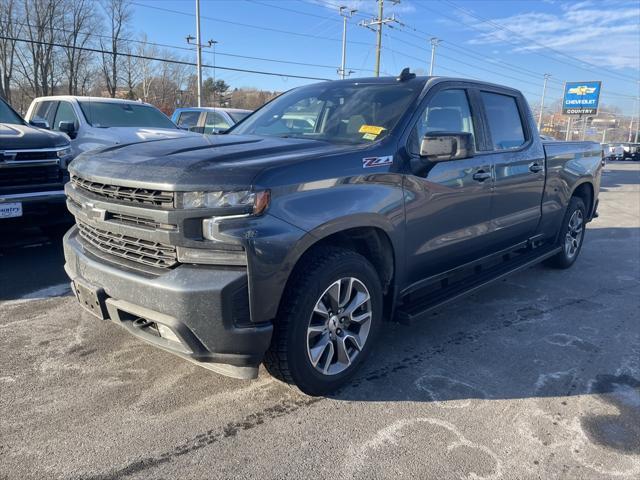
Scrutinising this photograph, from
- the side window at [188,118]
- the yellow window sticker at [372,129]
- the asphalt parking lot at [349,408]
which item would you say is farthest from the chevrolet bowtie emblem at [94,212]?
the side window at [188,118]

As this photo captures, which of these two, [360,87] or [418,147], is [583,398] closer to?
[418,147]

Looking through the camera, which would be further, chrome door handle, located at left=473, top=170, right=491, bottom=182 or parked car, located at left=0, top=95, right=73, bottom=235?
parked car, located at left=0, top=95, right=73, bottom=235

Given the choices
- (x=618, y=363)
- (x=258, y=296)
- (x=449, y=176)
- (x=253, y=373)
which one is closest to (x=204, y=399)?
(x=253, y=373)

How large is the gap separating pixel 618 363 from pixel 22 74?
176ft

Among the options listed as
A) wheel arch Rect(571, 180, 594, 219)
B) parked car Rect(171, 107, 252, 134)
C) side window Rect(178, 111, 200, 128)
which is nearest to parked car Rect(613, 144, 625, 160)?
parked car Rect(171, 107, 252, 134)

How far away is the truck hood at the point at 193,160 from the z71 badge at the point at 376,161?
0.13 m

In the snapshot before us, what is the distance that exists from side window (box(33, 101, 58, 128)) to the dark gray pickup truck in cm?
680

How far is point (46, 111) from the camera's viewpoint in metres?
9.66

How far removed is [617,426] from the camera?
2871mm

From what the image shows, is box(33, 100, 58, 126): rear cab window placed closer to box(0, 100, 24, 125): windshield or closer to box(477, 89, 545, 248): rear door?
box(0, 100, 24, 125): windshield

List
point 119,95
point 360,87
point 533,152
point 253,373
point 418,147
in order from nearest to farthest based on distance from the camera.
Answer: point 253,373
point 418,147
point 360,87
point 533,152
point 119,95

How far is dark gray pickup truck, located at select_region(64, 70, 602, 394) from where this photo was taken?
2.47 m

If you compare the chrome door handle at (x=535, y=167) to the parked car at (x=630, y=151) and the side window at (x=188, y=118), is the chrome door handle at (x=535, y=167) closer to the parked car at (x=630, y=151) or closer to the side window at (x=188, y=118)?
the side window at (x=188, y=118)

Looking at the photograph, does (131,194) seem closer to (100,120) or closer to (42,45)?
(100,120)
